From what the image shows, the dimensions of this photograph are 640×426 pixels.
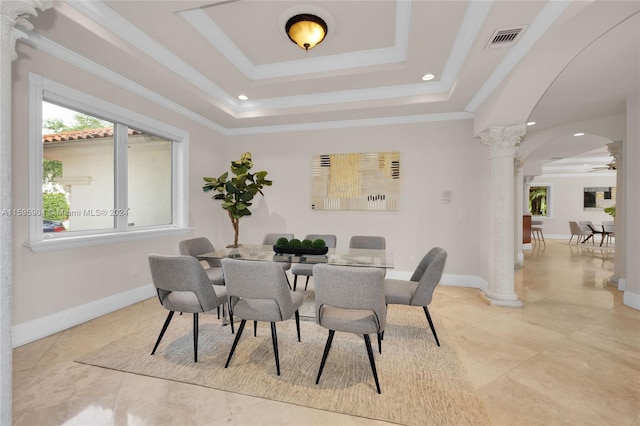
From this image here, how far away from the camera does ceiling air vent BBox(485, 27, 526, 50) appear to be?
7.77ft

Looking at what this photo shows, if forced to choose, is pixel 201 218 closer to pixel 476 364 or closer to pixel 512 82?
Result: pixel 476 364

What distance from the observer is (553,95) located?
379 cm

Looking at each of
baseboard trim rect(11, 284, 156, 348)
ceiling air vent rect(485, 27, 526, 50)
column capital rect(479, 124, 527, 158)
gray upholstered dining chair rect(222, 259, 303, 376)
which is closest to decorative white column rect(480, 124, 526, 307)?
column capital rect(479, 124, 527, 158)

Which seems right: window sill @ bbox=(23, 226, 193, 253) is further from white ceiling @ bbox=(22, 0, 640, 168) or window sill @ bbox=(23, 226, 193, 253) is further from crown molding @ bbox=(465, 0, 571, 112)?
crown molding @ bbox=(465, 0, 571, 112)

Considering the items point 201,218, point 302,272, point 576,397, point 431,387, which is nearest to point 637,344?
point 576,397

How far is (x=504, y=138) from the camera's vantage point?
3.65 meters

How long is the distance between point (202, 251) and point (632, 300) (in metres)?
5.53

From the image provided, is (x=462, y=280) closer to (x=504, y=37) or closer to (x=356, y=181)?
(x=356, y=181)

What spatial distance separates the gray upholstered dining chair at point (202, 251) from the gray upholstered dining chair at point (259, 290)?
0.91 m

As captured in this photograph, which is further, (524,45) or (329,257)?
(329,257)

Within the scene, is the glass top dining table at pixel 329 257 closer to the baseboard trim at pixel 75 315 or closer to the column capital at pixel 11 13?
the baseboard trim at pixel 75 315

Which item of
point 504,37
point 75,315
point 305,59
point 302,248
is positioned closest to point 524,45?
point 504,37

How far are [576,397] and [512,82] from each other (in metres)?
2.87

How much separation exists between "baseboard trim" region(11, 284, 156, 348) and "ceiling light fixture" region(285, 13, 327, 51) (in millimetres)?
3399
